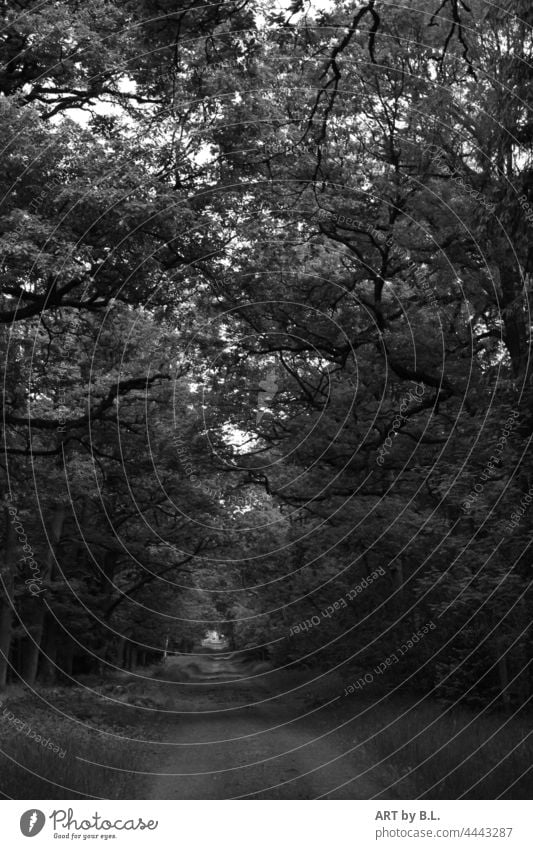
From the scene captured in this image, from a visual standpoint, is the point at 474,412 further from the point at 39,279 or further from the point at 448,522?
the point at 39,279

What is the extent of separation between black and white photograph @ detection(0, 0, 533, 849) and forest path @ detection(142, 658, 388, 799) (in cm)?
15

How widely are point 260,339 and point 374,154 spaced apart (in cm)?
562

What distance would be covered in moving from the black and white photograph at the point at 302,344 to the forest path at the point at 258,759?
15 centimetres

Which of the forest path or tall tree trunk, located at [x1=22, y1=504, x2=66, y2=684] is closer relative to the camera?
the forest path

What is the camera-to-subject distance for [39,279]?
46.1ft

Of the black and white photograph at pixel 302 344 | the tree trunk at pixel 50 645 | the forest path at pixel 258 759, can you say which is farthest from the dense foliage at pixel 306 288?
the tree trunk at pixel 50 645

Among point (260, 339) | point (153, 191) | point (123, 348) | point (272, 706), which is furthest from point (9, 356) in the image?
point (272, 706)

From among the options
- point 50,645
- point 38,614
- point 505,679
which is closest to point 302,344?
point 505,679

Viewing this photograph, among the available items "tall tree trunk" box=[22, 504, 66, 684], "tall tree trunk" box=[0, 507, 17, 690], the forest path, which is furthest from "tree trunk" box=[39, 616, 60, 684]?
the forest path

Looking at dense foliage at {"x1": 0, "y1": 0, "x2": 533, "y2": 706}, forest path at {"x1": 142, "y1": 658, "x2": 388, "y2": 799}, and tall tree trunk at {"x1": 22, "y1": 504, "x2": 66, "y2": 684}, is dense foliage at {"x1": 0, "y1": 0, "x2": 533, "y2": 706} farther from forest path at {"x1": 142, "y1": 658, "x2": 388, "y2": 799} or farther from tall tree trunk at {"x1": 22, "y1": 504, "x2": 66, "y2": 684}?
forest path at {"x1": 142, "y1": 658, "x2": 388, "y2": 799}

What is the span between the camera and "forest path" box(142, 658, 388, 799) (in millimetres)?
13781

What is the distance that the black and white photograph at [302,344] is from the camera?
1176 centimetres

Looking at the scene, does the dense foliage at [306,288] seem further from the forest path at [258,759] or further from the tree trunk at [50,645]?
the tree trunk at [50,645]

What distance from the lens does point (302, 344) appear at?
22.2m
